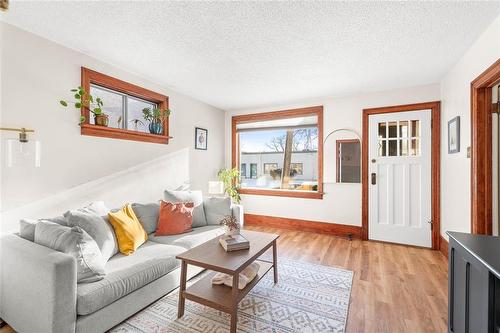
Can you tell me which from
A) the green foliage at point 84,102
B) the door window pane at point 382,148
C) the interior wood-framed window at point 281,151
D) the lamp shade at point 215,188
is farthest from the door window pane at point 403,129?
the green foliage at point 84,102

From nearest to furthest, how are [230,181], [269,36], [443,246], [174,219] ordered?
[269,36]
[174,219]
[443,246]
[230,181]

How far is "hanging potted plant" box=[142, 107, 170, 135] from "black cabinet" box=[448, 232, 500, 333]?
339 cm

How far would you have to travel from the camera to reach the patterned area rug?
68.2 inches

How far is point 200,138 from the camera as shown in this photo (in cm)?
427

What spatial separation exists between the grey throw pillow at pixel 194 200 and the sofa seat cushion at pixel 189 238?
0.23 meters


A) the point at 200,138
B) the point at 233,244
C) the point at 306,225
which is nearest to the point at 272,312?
the point at 233,244

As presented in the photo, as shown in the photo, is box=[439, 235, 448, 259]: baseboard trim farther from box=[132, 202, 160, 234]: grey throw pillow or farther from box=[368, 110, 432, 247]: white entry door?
box=[132, 202, 160, 234]: grey throw pillow

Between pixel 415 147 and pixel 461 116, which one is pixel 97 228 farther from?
pixel 415 147

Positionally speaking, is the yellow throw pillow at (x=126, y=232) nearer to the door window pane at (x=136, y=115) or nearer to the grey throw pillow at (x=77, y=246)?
the grey throw pillow at (x=77, y=246)

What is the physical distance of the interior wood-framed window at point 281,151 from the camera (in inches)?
→ 172

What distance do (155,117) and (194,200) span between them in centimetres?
133

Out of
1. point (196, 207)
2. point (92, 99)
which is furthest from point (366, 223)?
point (92, 99)

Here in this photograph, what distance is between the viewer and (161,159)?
348cm

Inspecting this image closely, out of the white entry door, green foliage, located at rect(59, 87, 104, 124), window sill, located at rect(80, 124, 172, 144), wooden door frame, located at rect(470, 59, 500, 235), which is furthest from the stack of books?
the white entry door
